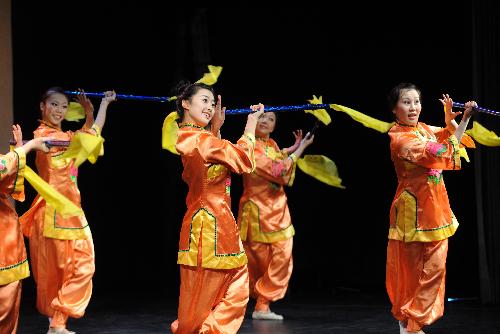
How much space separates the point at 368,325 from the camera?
5148 millimetres

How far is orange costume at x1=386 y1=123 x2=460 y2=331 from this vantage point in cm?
443

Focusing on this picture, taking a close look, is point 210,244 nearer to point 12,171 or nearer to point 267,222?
point 12,171

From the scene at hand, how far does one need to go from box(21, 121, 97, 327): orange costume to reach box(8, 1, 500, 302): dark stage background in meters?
1.46

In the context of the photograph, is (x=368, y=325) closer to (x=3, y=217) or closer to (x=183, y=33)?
(x=3, y=217)

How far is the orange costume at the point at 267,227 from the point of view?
5.55m

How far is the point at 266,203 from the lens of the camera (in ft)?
18.5

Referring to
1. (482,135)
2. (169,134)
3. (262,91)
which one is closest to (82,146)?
(169,134)

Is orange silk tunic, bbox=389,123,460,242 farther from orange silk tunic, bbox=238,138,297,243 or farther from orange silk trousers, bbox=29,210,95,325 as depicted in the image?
orange silk trousers, bbox=29,210,95,325

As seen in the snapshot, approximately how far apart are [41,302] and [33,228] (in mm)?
409

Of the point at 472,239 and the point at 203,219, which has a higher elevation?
the point at 203,219

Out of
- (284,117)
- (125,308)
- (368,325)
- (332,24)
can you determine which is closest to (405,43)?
(332,24)

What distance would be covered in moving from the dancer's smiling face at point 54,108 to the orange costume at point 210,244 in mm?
1350

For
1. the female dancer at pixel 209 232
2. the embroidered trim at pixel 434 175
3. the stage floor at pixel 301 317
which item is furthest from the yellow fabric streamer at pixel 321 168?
the female dancer at pixel 209 232

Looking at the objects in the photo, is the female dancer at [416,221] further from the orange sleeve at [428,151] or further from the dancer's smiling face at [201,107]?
the dancer's smiling face at [201,107]
